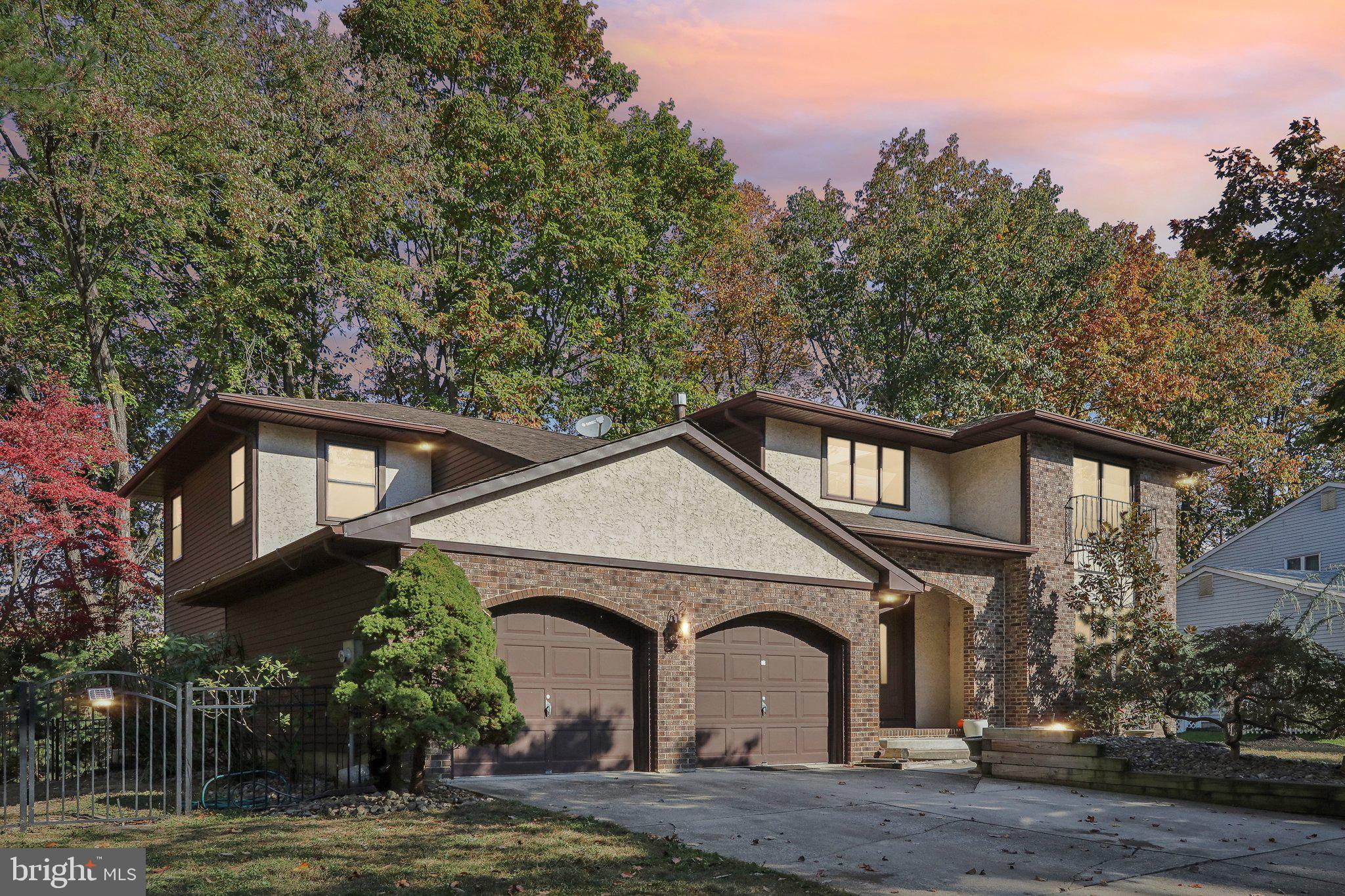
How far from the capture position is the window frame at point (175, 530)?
907 inches

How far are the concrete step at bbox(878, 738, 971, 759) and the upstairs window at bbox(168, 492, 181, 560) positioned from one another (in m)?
15.5

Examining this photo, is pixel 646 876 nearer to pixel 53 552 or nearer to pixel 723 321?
pixel 53 552

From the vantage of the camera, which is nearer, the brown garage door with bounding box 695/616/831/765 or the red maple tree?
the brown garage door with bounding box 695/616/831/765

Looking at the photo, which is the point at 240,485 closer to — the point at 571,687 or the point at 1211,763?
the point at 571,687

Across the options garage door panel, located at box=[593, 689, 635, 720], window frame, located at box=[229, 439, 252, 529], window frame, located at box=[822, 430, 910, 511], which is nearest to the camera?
garage door panel, located at box=[593, 689, 635, 720]

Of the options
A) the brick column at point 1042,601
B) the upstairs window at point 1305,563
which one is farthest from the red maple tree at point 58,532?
the upstairs window at point 1305,563

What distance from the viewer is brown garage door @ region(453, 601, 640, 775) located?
47.9ft

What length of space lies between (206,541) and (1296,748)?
2113cm

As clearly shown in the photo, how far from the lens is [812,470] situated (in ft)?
71.6

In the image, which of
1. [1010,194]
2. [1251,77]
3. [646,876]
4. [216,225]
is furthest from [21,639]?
[1010,194]

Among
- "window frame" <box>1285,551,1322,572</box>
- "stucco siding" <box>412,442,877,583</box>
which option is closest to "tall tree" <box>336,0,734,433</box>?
"stucco siding" <box>412,442,877,583</box>

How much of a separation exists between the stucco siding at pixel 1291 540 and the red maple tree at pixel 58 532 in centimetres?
3317

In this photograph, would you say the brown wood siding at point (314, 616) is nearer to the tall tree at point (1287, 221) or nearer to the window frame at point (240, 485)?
the window frame at point (240, 485)

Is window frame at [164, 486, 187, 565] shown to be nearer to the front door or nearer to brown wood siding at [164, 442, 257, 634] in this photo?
brown wood siding at [164, 442, 257, 634]
